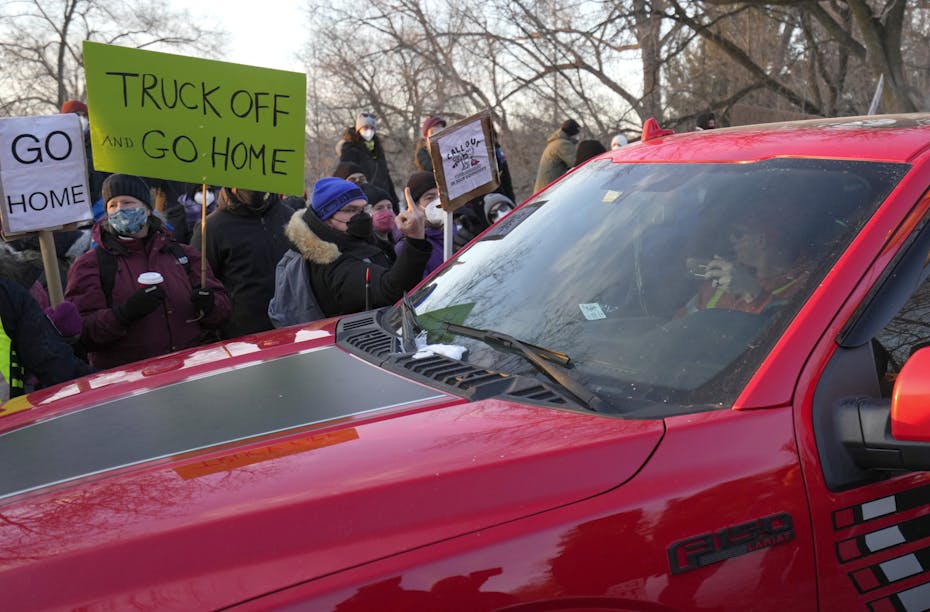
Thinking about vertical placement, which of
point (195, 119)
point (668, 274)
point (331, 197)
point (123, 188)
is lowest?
point (668, 274)

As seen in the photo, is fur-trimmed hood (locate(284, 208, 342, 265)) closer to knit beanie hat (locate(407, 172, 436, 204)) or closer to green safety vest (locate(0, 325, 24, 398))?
green safety vest (locate(0, 325, 24, 398))

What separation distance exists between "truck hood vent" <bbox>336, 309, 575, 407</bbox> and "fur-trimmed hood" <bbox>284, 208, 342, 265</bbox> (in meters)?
1.73

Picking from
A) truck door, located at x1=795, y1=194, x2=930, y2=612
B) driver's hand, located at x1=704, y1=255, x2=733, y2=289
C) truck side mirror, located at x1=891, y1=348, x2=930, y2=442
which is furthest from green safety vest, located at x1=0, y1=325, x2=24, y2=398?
truck side mirror, located at x1=891, y1=348, x2=930, y2=442

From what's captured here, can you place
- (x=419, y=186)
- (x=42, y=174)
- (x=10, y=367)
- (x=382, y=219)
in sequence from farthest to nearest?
(x=419, y=186)
(x=382, y=219)
(x=42, y=174)
(x=10, y=367)

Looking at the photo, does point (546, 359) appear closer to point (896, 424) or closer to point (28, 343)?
point (896, 424)

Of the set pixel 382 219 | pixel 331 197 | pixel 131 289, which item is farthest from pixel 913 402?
pixel 382 219

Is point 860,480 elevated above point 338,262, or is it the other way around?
point 338,262

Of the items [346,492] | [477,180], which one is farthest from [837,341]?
[477,180]

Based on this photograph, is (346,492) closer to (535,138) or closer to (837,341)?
(837,341)

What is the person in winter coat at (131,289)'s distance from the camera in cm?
461

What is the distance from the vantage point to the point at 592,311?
242 cm

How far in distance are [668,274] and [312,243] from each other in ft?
8.40

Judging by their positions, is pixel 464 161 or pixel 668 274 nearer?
pixel 668 274

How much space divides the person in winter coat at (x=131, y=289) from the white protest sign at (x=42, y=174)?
220 millimetres
